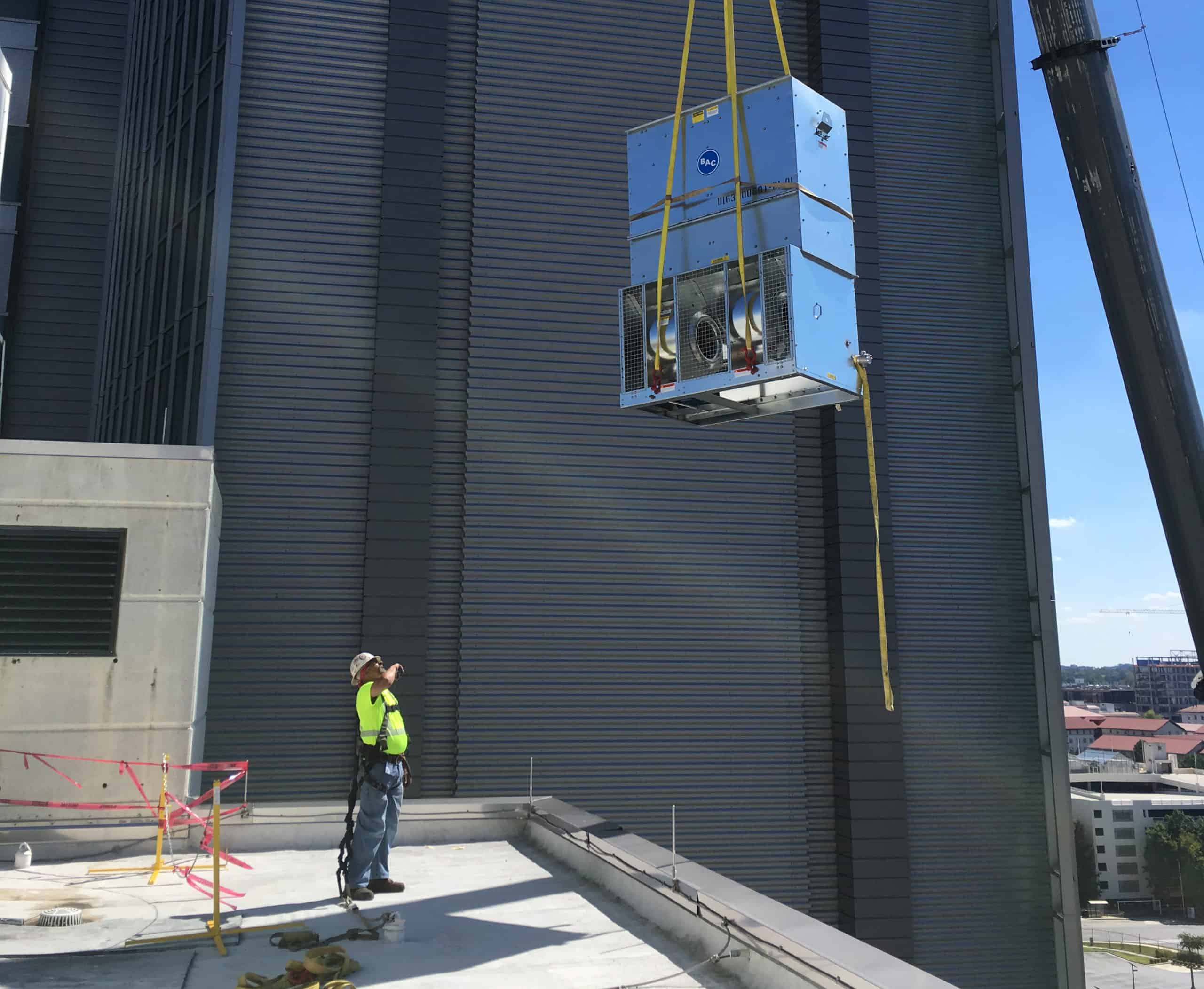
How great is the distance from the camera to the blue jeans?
7.25 metres

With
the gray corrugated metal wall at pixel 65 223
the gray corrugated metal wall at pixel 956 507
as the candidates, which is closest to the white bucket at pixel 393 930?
the gray corrugated metal wall at pixel 956 507

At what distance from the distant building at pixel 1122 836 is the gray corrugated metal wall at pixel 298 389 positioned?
107m

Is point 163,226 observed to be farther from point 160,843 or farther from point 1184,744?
point 1184,744

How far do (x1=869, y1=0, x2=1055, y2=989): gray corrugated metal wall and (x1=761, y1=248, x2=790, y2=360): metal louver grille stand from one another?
37.5 ft

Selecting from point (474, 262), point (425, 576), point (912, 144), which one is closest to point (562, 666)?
point (425, 576)

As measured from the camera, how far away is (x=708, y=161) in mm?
8086

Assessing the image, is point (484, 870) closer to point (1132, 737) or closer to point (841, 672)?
point (841, 672)

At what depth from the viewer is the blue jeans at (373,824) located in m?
7.25

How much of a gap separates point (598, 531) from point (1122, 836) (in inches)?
4261

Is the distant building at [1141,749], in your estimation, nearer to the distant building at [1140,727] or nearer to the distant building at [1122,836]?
the distant building at [1140,727]

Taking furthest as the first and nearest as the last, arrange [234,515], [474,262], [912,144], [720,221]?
[912,144] < [474,262] < [234,515] < [720,221]

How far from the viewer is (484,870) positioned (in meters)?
8.49

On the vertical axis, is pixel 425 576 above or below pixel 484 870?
above

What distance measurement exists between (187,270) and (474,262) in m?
4.95
